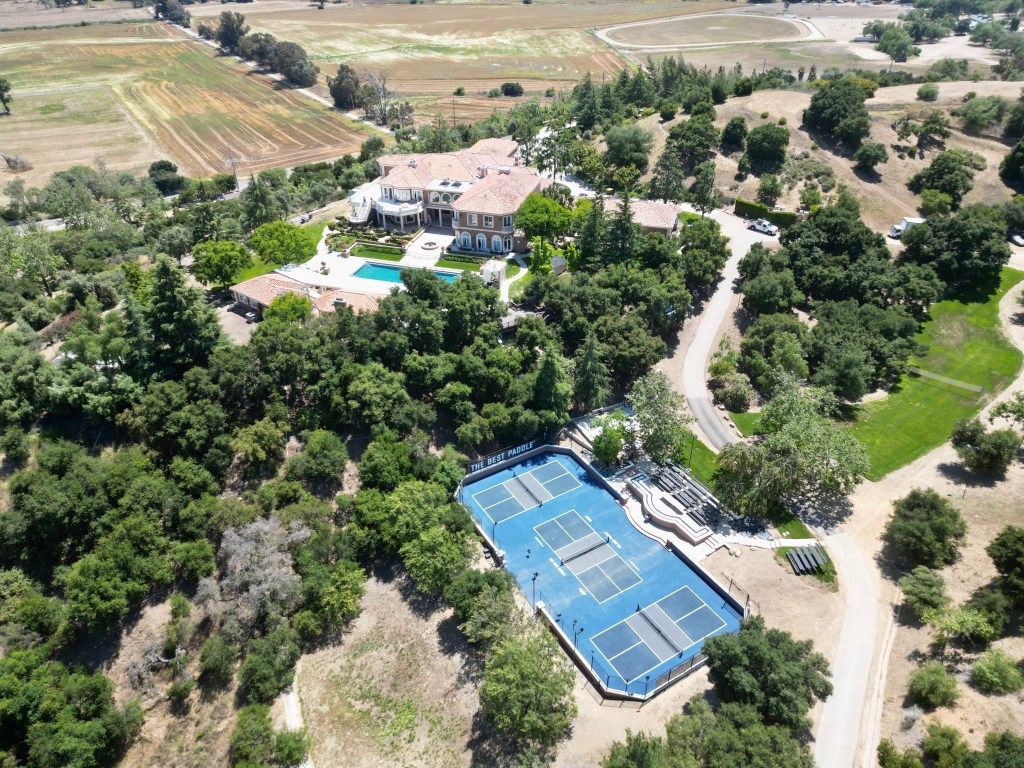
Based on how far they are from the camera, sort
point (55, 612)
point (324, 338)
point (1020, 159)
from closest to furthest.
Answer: point (55, 612)
point (324, 338)
point (1020, 159)

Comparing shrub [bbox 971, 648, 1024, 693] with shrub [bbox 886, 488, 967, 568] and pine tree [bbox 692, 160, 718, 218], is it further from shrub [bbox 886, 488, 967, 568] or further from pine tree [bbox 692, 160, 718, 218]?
pine tree [bbox 692, 160, 718, 218]

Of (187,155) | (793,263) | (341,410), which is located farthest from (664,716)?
(187,155)

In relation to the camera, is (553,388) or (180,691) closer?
(180,691)

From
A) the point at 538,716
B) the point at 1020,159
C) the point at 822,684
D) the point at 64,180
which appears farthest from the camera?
the point at 64,180

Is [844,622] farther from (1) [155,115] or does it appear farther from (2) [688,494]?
(1) [155,115]

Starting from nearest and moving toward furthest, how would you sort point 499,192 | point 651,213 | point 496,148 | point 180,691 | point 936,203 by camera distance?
point 180,691 < point 499,192 < point 651,213 < point 936,203 < point 496,148

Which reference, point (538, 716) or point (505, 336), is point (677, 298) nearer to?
point (505, 336)

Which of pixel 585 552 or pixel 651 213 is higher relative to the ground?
pixel 651 213

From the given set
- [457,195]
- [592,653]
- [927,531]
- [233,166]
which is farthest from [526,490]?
[233,166]

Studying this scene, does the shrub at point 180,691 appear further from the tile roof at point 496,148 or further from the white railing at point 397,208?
the tile roof at point 496,148
